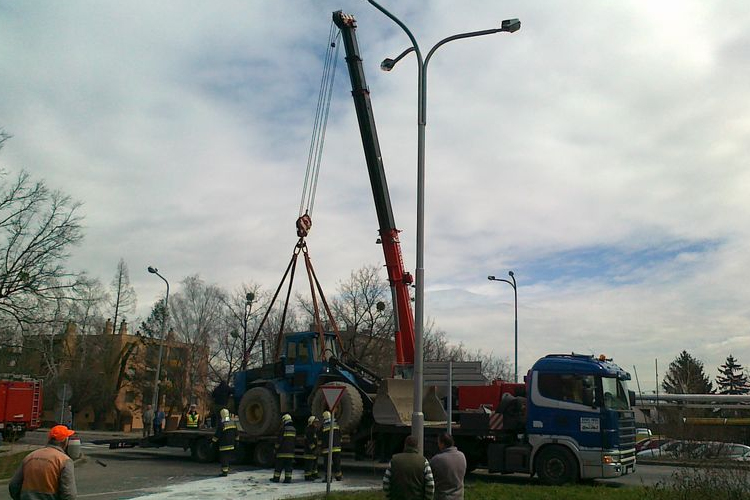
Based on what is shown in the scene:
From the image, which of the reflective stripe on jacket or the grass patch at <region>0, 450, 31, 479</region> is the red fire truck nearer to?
the grass patch at <region>0, 450, 31, 479</region>

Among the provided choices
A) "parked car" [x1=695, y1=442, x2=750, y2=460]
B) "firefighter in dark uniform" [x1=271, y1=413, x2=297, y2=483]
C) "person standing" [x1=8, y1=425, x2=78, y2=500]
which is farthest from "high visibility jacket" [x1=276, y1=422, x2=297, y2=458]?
"person standing" [x1=8, y1=425, x2=78, y2=500]

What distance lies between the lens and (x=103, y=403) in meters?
51.3

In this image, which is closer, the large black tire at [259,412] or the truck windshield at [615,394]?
the truck windshield at [615,394]

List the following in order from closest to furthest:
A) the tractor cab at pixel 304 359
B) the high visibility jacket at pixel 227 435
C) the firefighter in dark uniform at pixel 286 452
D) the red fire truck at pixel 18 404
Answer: the firefighter in dark uniform at pixel 286 452 → the high visibility jacket at pixel 227 435 → the tractor cab at pixel 304 359 → the red fire truck at pixel 18 404

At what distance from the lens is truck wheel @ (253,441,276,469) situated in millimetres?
18578

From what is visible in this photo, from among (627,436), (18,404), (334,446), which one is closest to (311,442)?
(334,446)

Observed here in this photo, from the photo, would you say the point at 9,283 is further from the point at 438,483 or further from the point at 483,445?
the point at 438,483

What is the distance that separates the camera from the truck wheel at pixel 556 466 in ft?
47.0

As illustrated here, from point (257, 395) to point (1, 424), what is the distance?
17.1 m

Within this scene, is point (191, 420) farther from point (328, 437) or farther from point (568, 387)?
point (568, 387)

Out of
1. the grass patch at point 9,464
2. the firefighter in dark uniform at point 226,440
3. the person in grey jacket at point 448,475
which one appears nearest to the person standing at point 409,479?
the person in grey jacket at point 448,475

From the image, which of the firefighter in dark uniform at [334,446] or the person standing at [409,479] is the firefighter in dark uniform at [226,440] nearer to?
the firefighter in dark uniform at [334,446]

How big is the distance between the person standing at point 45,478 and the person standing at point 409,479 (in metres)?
3.34

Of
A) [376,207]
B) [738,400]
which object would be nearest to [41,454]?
[376,207]
